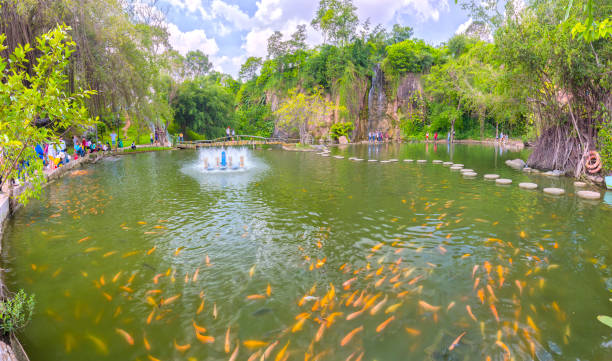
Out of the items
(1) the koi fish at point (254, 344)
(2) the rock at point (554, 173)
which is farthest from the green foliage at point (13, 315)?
(2) the rock at point (554, 173)

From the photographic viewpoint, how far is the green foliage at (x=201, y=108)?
35.3 meters

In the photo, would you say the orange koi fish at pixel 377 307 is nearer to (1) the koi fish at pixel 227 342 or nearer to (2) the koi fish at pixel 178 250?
(1) the koi fish at pixel 227 342

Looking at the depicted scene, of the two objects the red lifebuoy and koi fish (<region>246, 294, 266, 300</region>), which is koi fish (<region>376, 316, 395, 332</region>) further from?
the red lifebuoy

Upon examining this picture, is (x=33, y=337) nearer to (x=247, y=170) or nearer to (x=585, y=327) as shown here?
(x=585, y=327)

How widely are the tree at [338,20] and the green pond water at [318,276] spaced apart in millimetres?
40518

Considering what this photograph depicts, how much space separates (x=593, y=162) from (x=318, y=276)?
502 inches

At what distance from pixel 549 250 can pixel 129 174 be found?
1580 centimetres

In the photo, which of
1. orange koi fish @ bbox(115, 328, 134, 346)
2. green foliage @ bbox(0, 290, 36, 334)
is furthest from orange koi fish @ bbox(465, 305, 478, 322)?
green foliage @ bbox(0, 290, 36, 334)

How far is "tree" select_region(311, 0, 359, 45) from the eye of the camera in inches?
1715

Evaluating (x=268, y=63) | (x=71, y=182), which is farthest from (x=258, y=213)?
(x=268, y=63)

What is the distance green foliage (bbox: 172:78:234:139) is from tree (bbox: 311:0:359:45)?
18.0m

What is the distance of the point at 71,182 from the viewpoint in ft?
41.9

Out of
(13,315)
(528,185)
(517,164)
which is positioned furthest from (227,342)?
(517,164)

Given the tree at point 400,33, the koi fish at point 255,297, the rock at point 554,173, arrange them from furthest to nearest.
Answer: the tree at point 400,33 < the rock at point 554,173 < the koi fish at point 255,297
